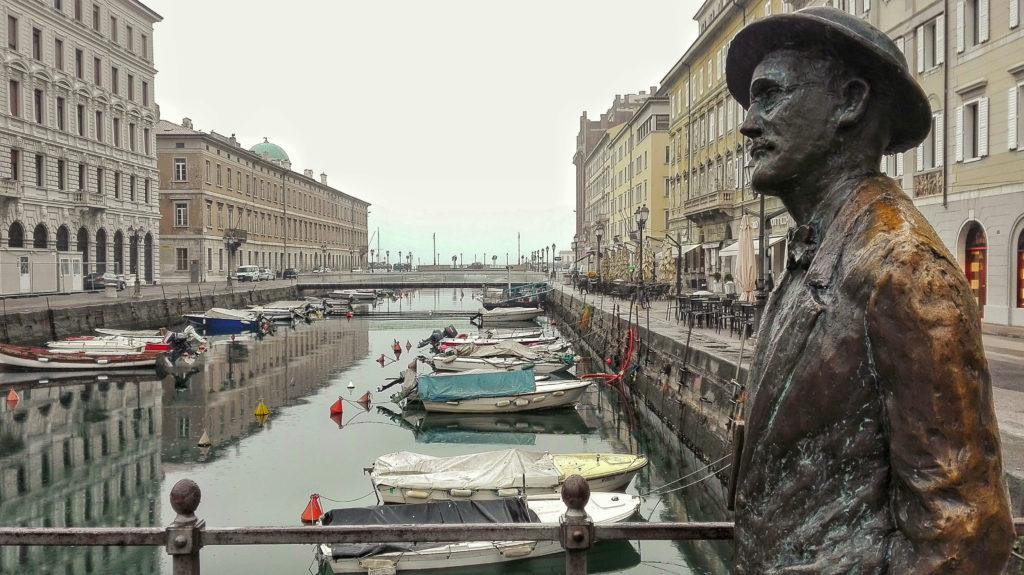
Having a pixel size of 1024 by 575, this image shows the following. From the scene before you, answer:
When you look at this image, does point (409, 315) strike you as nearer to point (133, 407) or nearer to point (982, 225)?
point (133, 407)

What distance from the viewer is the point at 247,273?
243ft

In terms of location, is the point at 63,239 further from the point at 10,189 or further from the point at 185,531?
the point at 185,531

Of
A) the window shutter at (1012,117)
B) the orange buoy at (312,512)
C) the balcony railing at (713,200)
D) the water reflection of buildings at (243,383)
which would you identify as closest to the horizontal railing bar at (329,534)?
the orange buoy at (312,512)

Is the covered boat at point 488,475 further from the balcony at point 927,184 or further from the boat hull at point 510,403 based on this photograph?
the balcony at point 927,184

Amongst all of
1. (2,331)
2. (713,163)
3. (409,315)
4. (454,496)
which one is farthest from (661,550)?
(409,315)

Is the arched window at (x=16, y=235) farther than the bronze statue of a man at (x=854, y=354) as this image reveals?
Yes

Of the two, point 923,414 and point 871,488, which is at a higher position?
point 923,414

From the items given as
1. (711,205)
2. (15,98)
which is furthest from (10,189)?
(711,205)

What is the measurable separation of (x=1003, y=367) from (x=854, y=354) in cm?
1424

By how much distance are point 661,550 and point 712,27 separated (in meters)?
33.8

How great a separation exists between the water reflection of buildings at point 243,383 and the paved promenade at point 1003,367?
1263 cm

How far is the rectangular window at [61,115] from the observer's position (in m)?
47.6

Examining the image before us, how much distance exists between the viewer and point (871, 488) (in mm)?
1753

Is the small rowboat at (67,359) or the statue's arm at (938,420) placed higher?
the statue's arm at (938,420)
